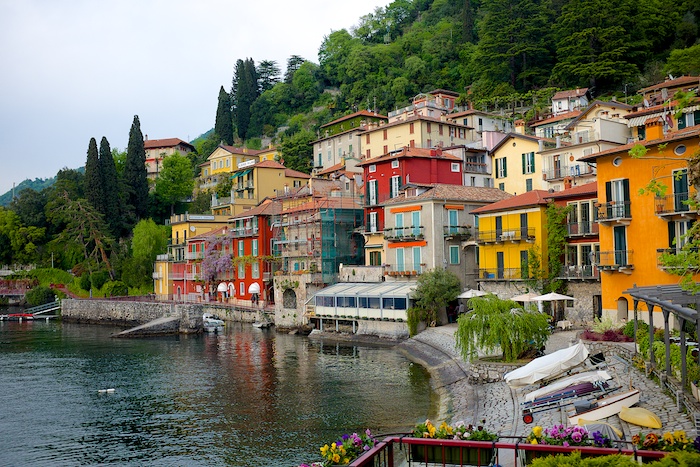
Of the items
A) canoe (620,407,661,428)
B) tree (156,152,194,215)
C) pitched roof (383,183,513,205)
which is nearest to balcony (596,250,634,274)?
pitched roof (383,183,513,205)

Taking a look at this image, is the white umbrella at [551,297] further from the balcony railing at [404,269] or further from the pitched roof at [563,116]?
the pitched roof at [563,116]

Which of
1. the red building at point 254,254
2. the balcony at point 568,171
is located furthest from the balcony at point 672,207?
the red building at point 254,254

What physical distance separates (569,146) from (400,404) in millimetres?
29064

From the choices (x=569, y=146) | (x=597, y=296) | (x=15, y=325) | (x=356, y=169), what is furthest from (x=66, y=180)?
(x=597, y=296)

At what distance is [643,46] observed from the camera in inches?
2844

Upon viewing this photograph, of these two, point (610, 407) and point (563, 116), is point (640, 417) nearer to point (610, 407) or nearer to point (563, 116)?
point (610, 407)

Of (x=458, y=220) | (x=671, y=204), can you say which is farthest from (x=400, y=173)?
(x=671, y=204)

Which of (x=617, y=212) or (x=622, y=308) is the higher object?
(x=617, y=212)

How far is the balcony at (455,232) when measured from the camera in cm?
4669

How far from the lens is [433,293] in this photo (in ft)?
141

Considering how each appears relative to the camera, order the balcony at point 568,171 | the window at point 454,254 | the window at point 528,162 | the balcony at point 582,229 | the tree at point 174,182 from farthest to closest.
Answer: the tree at point 174,182, the window at point 528,162, the balcony at point 568,171, the window at point 454,254, the balcony at point 582,229

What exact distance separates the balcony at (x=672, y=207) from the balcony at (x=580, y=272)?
6933 millimetres

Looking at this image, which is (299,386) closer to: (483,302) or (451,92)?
(483,302)

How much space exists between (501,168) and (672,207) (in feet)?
85.6
